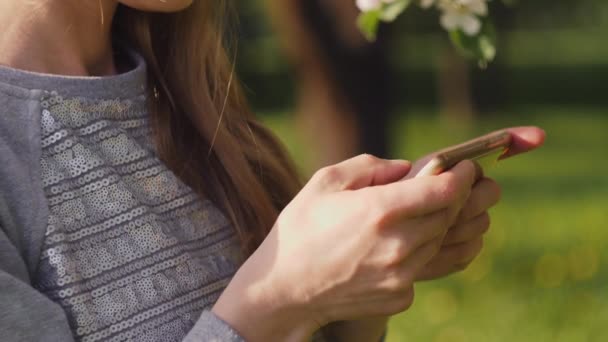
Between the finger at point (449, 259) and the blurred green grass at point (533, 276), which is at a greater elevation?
the finger at point (449, 259)

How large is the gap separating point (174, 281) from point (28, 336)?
0.24m

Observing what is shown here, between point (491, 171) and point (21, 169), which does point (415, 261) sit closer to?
point (21, 169)

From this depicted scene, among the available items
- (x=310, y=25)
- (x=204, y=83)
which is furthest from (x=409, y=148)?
(x=204, y=83)

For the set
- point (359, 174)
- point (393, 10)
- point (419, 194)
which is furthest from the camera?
point (393, 10)

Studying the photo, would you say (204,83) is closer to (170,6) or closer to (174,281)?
(170,6)

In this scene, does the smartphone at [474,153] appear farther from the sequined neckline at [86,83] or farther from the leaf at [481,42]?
Answer: the sequined neckline at [86,83]

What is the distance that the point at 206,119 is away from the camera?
179 centimetres

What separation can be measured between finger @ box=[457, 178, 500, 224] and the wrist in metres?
0.31

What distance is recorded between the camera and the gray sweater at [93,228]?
4.70 ft

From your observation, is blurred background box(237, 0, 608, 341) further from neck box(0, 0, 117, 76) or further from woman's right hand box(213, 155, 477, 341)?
woman's right hand box(213, 155, 477, 341)

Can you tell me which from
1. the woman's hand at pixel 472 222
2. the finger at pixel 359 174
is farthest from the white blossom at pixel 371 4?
the finger at pixel 359 174

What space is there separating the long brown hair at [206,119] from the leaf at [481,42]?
35 cm

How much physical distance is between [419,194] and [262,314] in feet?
0.81

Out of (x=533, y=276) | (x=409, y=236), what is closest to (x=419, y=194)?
(x=409, y=236)
